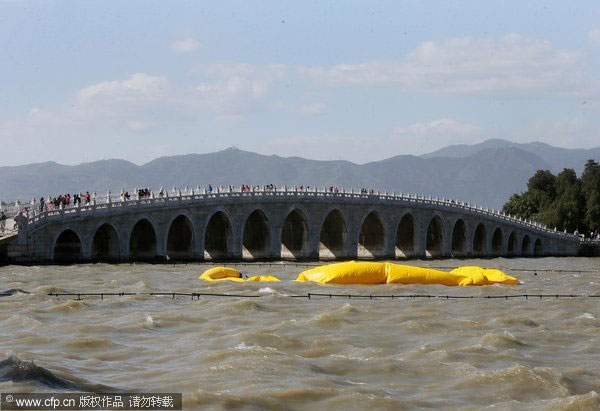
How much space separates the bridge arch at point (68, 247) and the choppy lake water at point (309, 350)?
18.1m

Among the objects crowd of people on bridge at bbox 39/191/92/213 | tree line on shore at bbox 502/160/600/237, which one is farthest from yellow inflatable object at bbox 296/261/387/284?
tree line on shore at bbox 502/160/600/237

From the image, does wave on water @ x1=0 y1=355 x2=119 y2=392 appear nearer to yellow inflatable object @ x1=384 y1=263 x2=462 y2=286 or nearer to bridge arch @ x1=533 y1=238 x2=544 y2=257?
yellow inflatable object @ x1=384 y1=263 x2=462 y2=286

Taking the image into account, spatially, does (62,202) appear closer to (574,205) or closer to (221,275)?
(221,275)

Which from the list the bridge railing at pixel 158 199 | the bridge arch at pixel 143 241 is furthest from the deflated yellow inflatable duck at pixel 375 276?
the bridge arch at pixel 143 241

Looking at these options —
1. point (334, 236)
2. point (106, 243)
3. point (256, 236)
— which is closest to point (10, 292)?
point (106, 243)

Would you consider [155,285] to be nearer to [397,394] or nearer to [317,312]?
[317,312]

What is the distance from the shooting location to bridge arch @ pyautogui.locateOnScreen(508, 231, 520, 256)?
108000 mm

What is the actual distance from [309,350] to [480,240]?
8165cm

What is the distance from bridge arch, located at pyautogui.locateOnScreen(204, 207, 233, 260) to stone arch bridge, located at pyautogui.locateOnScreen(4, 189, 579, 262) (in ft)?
0.25

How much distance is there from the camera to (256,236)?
73.0 m

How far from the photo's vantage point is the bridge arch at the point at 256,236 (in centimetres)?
7206

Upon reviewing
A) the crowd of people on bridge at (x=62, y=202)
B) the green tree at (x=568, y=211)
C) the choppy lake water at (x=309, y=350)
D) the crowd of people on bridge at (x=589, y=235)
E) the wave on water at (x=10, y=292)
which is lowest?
the choppy lake water at (x=309, y=350)

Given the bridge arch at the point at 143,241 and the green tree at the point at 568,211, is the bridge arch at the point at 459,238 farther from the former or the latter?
the bridge arch at the point at 143,241

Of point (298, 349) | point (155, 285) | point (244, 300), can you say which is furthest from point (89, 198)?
point (298, 349)
